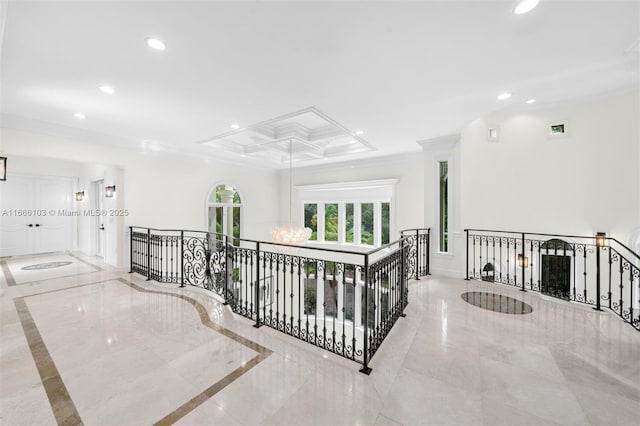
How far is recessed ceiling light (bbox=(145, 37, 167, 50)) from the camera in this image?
7.64 feet

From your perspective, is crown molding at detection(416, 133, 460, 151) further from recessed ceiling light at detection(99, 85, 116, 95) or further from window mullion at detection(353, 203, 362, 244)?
recessed ceiling light at detection(99, 85, 116, 95)

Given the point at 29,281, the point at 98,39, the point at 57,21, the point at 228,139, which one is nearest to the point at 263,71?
the point at 98,39

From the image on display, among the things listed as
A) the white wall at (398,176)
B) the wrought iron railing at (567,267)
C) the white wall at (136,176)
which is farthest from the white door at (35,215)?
the wrought iron railing at (567,267)

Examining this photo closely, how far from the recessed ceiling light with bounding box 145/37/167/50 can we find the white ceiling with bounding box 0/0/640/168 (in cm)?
6

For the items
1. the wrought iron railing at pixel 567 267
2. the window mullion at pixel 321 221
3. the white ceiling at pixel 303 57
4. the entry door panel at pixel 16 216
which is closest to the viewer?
the white ceiling at pixel 303 57

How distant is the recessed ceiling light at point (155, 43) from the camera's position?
2329mm

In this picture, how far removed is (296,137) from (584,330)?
→ 17.1 feet

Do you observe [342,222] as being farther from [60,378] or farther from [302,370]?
[60,378]

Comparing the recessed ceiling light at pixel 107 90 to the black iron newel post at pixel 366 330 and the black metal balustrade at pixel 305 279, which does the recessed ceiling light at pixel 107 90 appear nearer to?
the black metal balustrade at pixel 305 279

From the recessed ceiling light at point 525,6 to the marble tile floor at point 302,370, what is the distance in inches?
121

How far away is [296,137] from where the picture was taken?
5.25 meters

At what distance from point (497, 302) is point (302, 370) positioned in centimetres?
335

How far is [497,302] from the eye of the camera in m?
3.91

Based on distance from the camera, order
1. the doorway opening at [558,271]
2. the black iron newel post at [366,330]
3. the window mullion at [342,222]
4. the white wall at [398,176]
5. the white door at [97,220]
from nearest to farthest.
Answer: the black iron newel post at [366,330] < the doorway opening at [558,271] < the white wall at [398,176] < the white door at [97,220] < the window mullion at [342,222]
